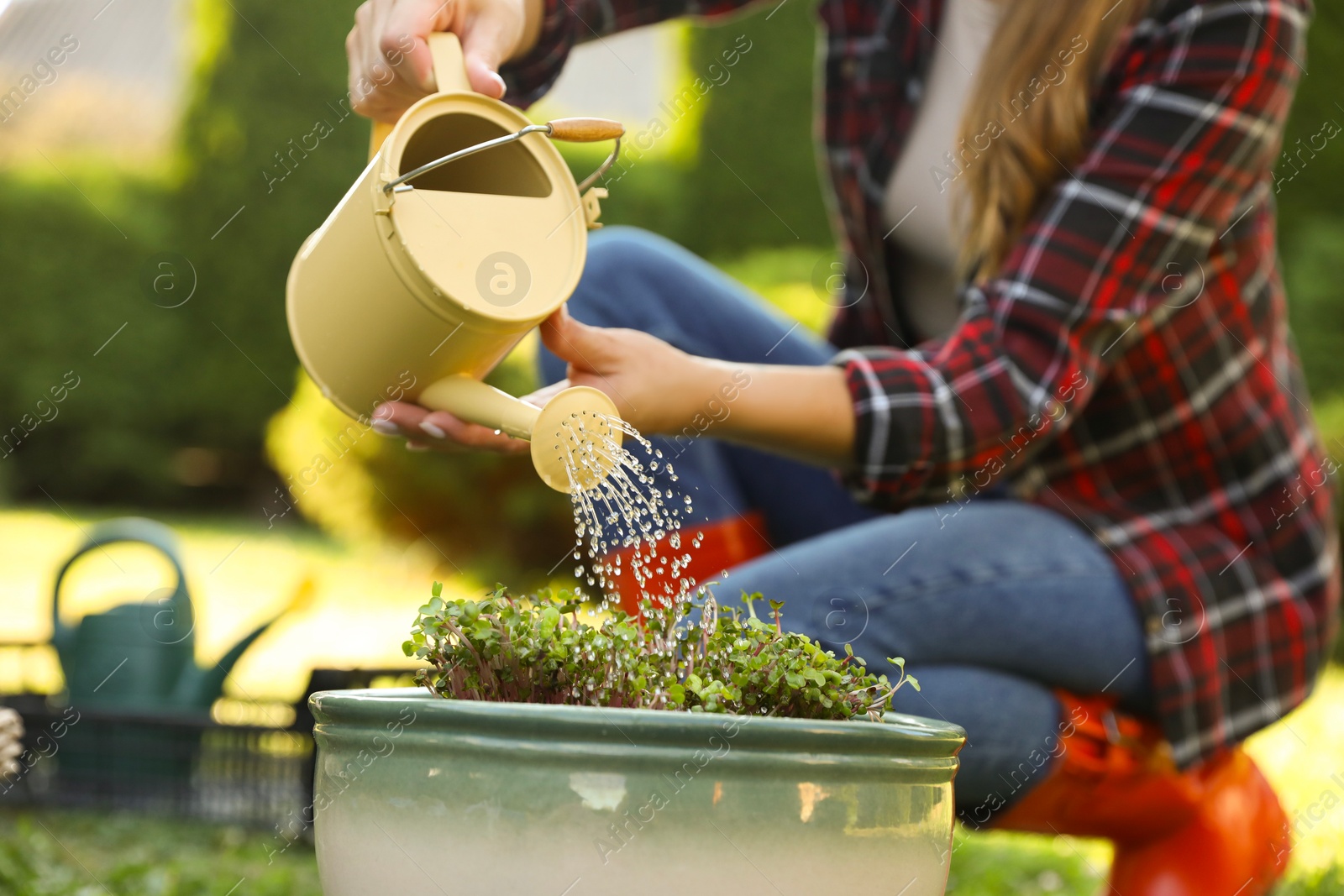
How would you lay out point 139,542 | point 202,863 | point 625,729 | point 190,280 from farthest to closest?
point 190,280
point 139,542
point 202,863
point 625,729

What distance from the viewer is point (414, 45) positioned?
1.03 metres

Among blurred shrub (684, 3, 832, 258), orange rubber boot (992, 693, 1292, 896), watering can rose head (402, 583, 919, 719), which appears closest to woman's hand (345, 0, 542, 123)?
watering can rose head (402, 583, 919, 719)

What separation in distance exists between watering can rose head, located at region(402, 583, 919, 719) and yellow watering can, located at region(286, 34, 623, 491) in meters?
0.12

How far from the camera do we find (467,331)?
94 centimetres

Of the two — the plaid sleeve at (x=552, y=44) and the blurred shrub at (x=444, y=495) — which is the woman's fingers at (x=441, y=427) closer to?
the plaid sleeve at (x=552, y=44)

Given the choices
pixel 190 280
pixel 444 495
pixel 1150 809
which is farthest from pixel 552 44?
pixel 190 280

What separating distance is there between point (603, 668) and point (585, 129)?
433mm

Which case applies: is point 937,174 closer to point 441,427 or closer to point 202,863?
point 441,427

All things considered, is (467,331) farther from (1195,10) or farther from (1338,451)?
(1338,451)

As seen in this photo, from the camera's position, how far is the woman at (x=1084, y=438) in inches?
51.3

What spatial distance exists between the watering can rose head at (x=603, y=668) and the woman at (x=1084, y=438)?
1.06 ft

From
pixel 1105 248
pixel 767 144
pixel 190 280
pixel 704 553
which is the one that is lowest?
pixel 704 553

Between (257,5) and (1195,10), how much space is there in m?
7.57

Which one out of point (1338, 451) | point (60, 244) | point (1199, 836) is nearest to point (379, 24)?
point (1199, 836)
